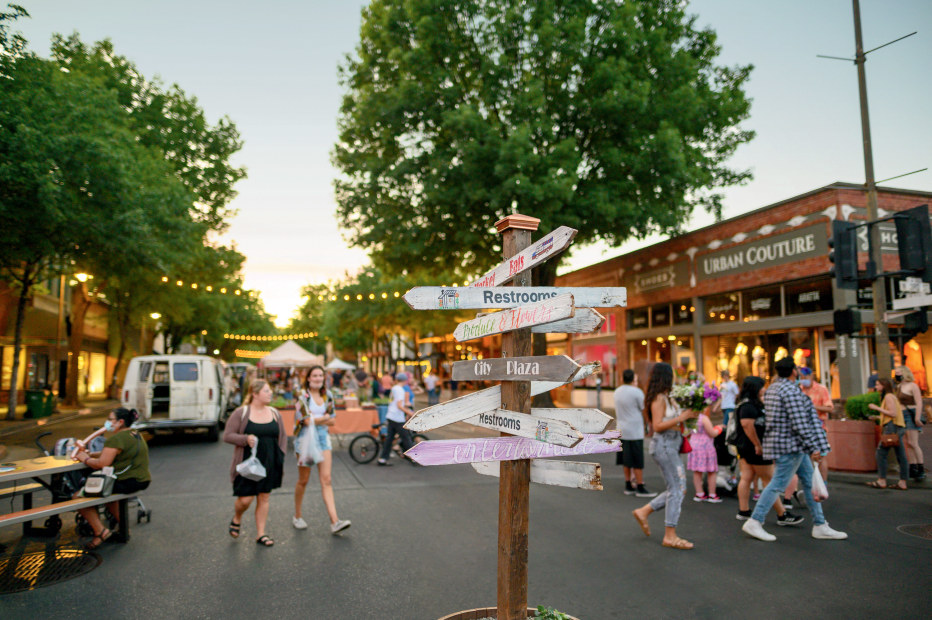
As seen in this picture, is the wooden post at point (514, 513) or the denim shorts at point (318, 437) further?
the denim shorts at point (318, 437)

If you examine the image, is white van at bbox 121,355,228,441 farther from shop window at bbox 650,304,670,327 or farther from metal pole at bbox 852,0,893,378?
shop window at bbox 650,304,670,327

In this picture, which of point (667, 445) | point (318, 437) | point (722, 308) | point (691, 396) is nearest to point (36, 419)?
point (318, 437)

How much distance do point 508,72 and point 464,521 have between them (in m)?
13.6

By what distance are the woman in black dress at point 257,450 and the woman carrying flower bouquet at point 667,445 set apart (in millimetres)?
3968

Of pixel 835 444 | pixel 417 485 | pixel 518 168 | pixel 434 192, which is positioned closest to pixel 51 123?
pixel 434 192

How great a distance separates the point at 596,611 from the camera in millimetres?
4656

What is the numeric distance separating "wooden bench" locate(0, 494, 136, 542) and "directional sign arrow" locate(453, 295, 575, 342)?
5.16m

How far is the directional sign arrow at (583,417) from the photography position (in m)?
3.15

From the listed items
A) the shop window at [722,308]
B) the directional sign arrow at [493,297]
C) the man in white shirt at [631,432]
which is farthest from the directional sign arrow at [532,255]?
the shop window at [722,308]

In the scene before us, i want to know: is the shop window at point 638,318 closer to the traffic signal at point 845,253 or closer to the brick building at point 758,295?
the brick building at point 758,295

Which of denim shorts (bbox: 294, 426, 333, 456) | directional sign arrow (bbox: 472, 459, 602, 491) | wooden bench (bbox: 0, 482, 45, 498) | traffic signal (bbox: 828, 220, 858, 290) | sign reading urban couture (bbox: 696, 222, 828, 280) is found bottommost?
wooden bench (bbox: 0, 482, 45, 498)

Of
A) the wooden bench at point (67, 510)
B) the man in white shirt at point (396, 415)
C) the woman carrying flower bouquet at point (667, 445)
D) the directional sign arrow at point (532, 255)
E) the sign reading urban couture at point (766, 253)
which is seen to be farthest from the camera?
the sign reading urban couture at point (766, 253)

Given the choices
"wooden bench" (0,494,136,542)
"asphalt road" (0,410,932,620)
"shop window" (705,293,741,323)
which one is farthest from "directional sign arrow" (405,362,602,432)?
"shop window" (705,293,741,323)

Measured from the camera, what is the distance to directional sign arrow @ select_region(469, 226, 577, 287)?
117 inches
